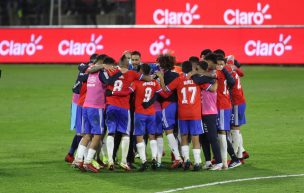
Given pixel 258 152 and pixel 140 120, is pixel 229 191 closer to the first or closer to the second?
pixel 140 120

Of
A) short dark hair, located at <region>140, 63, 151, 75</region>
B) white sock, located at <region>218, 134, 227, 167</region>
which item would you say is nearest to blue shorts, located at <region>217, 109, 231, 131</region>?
white sock, located at <region>218, 134, 227, 167</region>

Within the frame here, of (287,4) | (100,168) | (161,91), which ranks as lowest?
(100,168)

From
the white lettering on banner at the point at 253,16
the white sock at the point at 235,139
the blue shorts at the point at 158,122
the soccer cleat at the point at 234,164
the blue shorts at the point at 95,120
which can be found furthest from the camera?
the white lettering on banner at the point at 253,16

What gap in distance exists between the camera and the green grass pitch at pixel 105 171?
578 inches

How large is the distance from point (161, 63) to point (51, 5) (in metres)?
25.9

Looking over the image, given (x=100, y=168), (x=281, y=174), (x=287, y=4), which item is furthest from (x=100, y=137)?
(x=287, y=4)

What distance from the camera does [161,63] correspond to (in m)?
16.4

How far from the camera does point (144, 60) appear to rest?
1399 inches

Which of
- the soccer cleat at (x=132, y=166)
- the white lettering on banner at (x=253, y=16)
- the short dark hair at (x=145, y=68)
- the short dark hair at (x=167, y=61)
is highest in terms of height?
the white lettering on banner at (x=253, y=16)

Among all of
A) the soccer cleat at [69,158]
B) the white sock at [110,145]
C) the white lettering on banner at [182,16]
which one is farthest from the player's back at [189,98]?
the white lettering on banner at [182,16]

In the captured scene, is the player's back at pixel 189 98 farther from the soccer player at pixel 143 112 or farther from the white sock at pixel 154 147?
the white sock at pixel 154 147

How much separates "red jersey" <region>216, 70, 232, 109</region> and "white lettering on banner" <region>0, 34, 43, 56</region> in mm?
21210

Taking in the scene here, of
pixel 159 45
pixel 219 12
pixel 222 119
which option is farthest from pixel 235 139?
pixel 219 12

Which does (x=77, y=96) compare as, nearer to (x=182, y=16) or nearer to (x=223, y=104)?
(x=223, y=104)
